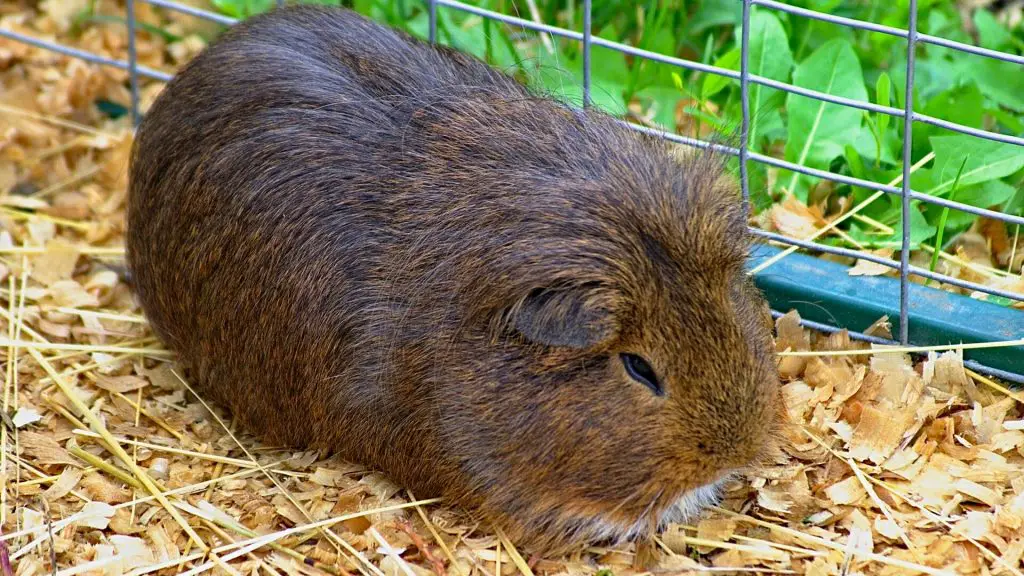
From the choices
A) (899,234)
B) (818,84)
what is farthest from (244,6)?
(899,234)

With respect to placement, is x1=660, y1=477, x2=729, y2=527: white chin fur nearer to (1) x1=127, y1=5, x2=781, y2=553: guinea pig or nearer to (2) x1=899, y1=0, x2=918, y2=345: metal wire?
(1) x1=127, y1=5, x2=781, y2=553: guinea pig

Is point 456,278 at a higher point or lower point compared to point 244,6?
lower

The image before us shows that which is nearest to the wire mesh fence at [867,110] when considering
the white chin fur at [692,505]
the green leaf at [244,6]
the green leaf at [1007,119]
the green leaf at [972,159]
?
the green leaf at [972,159]

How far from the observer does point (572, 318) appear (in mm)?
2971

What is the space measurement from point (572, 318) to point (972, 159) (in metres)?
1.75

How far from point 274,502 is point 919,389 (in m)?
1.89

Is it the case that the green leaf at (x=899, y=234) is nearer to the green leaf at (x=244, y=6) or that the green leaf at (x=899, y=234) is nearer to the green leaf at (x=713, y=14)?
the green leaf at (x=713, y=14)

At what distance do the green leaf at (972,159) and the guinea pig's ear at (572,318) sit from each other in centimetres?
160

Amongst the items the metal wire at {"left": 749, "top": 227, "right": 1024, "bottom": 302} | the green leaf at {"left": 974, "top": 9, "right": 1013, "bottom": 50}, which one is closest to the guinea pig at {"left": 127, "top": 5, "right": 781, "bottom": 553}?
the metal wire at {"left": 749, "top": 227, "right": 1024, "bottom": 302}

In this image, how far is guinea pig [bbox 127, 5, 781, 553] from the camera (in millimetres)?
3035

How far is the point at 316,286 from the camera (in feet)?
11.2

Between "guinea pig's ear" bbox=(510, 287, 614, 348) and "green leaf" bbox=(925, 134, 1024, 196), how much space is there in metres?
1.60

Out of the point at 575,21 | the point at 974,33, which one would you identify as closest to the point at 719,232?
the point at 575,21

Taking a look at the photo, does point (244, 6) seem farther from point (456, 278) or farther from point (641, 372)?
point (641, 372)
